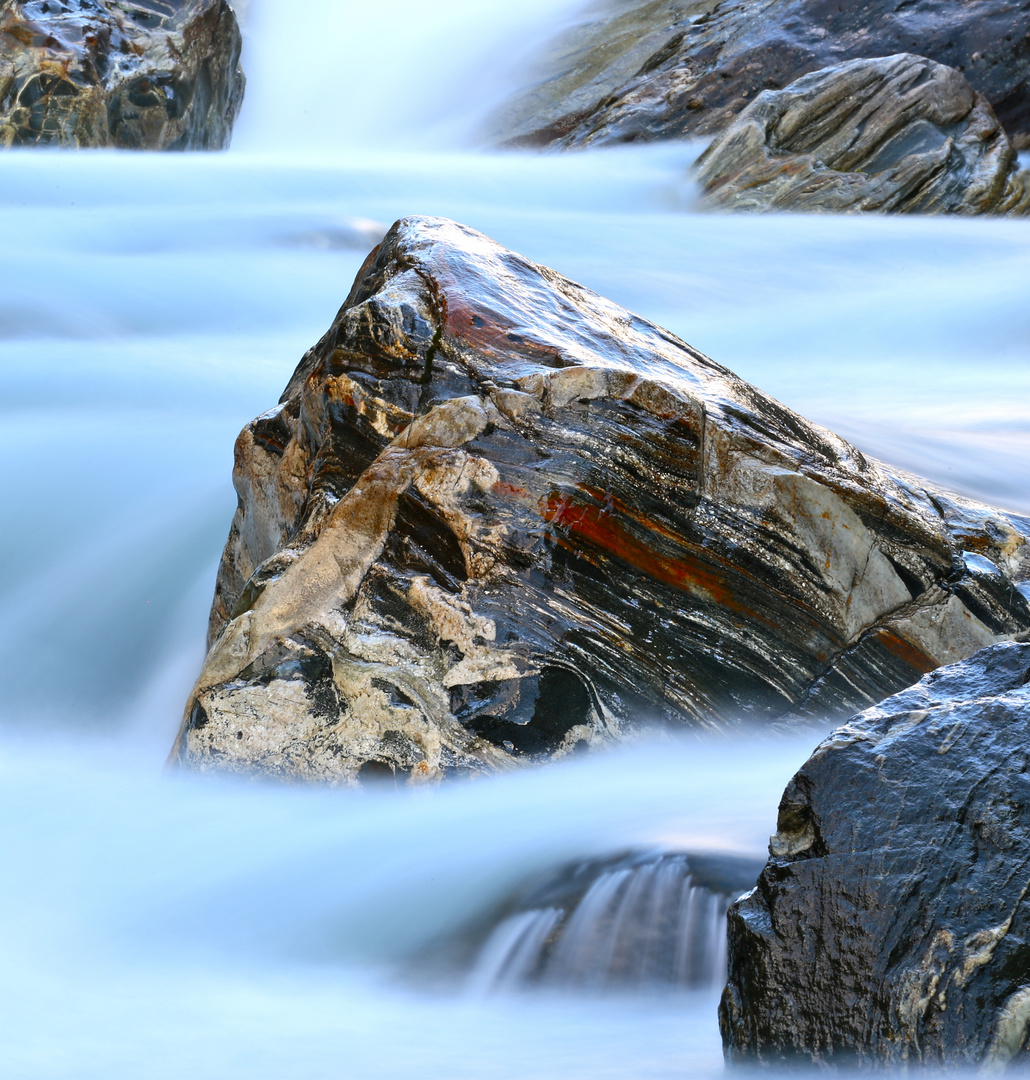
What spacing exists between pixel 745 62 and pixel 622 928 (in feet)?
43.5

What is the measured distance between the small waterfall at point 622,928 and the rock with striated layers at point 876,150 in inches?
356

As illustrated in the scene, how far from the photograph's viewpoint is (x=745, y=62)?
525 inches

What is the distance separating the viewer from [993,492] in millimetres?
4895

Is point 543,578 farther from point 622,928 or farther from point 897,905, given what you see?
point 897,905

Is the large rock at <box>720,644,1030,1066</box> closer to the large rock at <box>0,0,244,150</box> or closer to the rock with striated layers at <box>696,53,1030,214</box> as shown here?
the rock with striated layers at <box>696,53,1030,214</box>

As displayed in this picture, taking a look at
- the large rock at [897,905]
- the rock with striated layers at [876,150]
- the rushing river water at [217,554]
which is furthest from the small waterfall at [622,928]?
the rock with striated layers at [876,150]

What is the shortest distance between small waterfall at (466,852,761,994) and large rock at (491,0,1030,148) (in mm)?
11331

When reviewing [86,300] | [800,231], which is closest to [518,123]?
[800,231]

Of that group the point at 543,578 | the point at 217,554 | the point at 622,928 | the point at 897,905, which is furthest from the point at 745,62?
the point at 897,905

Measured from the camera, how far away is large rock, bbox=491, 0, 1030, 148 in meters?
11.9

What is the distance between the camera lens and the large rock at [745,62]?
1191 centimetres

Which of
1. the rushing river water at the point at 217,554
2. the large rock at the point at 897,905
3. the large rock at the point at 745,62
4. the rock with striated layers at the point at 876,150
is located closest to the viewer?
the large rock at the point at 897,905

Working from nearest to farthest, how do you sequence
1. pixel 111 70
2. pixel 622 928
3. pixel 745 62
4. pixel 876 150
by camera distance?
1. pixel 622 928
2. pixel 876 150
3. pixel 111 70
4. pixel 745 62

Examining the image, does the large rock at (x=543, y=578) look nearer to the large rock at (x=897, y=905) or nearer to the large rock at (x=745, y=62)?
the large rock at (x=897, y=905)
